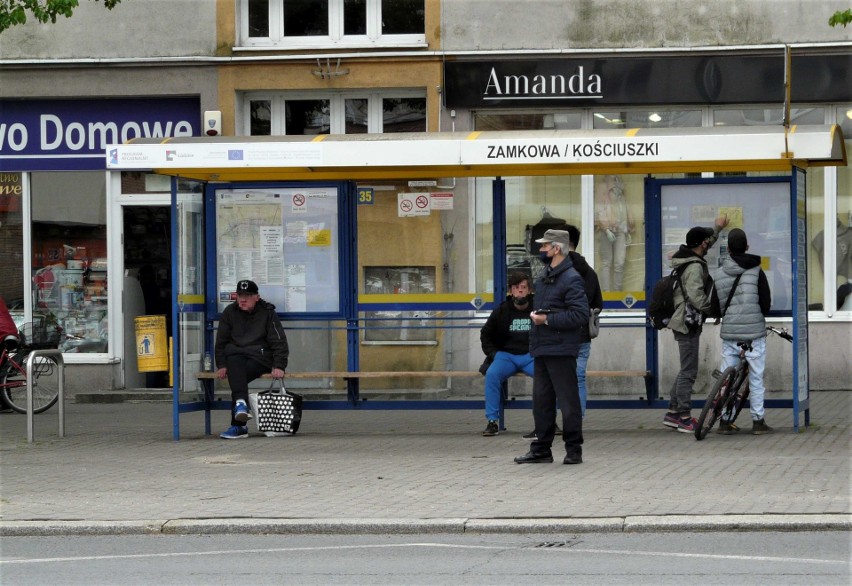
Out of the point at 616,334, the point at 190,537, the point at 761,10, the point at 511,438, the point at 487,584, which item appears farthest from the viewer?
the point at 761,10

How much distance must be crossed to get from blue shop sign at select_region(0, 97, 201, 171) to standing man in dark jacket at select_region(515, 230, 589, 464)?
796 centimetres

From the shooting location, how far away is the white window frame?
16922 millimetres

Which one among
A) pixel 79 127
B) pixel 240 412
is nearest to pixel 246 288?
pixel 240 412

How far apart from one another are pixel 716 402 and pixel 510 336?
1.98m

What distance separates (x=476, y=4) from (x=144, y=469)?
826 cm

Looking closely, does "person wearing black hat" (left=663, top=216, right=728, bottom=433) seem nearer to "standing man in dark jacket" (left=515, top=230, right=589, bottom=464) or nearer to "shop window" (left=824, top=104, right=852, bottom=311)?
"standing man in dark jacket" (left=515, top=230, right=589, bottom=464)

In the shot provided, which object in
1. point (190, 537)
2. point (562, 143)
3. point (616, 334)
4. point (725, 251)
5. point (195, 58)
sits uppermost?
point (195, 58)

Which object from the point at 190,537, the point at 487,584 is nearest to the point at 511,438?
the point at 190,537

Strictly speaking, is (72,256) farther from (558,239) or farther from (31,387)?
(558,239)

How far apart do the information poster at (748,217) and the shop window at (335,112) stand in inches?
192

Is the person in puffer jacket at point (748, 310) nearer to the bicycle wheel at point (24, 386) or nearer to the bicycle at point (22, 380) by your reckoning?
the bicycle at point (22, 380)

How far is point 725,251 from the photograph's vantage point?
13102mm

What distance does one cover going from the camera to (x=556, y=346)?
10484 mm

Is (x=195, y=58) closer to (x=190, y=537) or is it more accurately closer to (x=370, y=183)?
(x=370, y=183)
